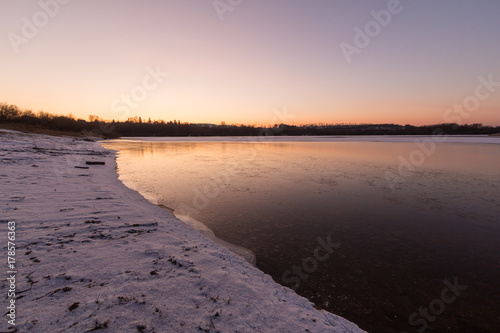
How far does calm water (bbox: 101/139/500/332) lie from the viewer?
10.5 feet

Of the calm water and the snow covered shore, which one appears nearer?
the snow covered shore

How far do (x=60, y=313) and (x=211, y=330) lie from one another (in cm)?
144

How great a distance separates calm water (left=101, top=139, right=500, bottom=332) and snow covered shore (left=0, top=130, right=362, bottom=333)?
86cm

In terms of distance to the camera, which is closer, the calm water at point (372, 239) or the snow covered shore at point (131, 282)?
the snow covered shore at point (131, 282)

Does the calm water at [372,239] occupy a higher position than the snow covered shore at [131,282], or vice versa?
the snow covered shore at [131,282]

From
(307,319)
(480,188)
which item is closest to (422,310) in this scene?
(307,319)

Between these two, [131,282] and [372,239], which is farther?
[372,239]

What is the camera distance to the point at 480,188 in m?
9.42

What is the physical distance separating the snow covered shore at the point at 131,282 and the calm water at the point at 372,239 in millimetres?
858

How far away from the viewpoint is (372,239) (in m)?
5.14

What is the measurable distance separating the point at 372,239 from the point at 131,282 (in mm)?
4988

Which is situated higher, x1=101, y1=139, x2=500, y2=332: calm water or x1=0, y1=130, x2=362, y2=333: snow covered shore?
x1=0, y1=130, x2=362, y2=333: snow covered shore

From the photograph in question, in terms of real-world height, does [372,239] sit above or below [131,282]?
below

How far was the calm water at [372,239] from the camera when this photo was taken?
3203 mm
